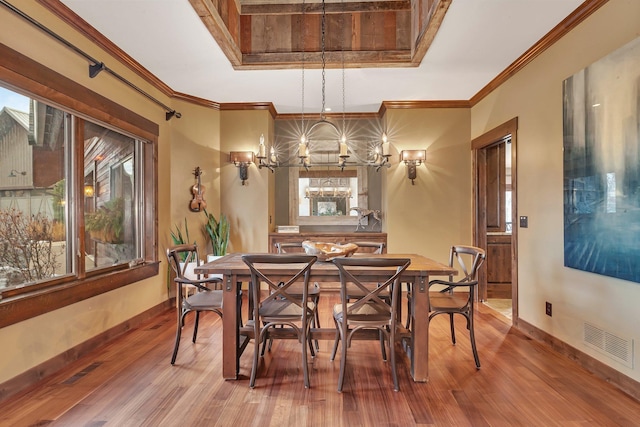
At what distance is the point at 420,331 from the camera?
7.84 ft

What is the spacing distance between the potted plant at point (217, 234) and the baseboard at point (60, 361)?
1148 millimetres

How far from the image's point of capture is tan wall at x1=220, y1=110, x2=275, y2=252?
4824mm

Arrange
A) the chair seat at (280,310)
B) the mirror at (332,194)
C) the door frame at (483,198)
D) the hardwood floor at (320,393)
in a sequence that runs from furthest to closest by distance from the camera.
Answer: the mirror at (332,194), the door frame at (483,198), the chair seat at (280,310), the hardwood floor at (320,393)

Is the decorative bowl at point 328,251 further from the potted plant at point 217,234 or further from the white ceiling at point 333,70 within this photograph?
the potted plant at point 217,234

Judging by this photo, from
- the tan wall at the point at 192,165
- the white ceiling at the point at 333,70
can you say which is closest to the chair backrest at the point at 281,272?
the white ceiling at the point at 333,70

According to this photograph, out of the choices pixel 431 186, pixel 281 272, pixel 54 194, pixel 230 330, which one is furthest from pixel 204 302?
pixel 431 186

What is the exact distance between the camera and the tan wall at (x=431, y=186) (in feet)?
15.6

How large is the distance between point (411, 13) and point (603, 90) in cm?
176

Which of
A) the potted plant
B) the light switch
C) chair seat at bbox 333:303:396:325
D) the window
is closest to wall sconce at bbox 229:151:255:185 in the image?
the potted plant

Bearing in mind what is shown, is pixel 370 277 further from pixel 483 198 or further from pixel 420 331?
pixel 483 198

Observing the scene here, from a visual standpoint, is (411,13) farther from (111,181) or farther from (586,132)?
(111,181)

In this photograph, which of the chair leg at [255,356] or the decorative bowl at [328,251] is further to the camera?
the decorative bowl at [328,251]

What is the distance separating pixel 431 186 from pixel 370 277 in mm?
2814

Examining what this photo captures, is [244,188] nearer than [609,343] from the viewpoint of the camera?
No
